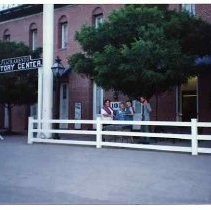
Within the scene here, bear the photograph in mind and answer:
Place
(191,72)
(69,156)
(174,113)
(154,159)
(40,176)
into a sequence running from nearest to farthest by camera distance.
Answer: (40,176)
(154,159)
(69,156)
(191,72)
(174,113)

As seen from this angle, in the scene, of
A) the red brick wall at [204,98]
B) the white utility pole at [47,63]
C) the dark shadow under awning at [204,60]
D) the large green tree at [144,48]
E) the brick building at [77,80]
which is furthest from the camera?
the brick building at [77,80]

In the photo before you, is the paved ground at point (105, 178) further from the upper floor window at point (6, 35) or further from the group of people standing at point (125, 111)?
Result: the upper floor window at point (6, 35)

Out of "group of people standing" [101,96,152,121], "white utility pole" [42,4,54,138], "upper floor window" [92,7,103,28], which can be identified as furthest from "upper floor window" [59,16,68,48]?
"group of people standing" [101,96,152,121]

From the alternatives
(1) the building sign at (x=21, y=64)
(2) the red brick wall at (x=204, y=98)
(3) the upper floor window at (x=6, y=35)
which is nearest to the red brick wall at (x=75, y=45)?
(3) the upper floor window at (x=6, y=35)

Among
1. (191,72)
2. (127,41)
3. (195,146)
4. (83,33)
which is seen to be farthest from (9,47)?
(195,146)

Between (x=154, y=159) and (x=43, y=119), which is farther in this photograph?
(x=43, y=119)

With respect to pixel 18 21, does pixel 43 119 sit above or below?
below

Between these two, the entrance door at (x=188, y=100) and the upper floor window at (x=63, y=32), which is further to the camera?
the upper floor window at (x=63, y=32)

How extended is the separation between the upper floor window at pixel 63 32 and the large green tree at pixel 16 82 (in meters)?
3.46

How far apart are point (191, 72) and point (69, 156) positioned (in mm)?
6292

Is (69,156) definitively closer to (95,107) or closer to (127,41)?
(127,41)

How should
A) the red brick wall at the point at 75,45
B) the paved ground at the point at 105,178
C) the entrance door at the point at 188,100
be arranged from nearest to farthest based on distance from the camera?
1. the paved ground at the point at 105,178
2. the entrance door at the point at 188,100
3. the red brick wall at the point at 75,45

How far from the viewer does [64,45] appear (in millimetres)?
24438

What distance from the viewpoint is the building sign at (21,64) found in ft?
49.0
